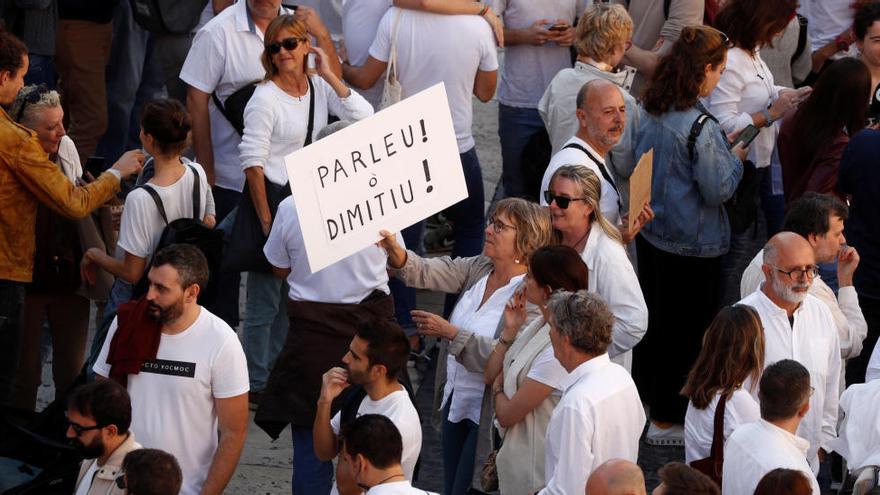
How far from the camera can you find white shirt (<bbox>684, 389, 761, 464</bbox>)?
6.12m

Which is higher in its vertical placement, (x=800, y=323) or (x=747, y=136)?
(x=800, y=323)

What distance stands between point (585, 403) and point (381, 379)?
95 cm

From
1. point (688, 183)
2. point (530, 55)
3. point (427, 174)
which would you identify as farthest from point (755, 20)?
point (427, 174)

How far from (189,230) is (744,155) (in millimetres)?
3209

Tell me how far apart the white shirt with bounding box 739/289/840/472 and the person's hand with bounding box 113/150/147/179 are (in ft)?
9.97

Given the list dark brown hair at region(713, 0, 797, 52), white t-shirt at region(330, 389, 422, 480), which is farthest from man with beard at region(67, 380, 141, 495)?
dark brown hair at region(713, 0, 797, 52)

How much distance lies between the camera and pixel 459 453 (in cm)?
706

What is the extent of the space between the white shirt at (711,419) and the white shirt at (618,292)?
0.59m

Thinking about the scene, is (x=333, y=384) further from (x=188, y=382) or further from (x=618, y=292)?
(x=618, y=292)

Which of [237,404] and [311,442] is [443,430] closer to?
[311,442]

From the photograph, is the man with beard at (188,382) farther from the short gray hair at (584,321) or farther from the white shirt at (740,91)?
the white shirt at (740,91)

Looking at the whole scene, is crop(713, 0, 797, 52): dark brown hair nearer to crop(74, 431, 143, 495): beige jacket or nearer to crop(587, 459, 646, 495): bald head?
crop(587, 459, 646, 495): bald head

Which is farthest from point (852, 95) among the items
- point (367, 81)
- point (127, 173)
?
point (127, 173)

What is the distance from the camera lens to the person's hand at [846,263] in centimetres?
716
